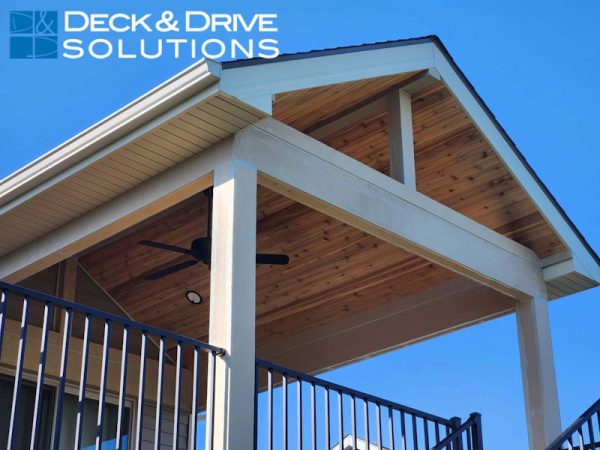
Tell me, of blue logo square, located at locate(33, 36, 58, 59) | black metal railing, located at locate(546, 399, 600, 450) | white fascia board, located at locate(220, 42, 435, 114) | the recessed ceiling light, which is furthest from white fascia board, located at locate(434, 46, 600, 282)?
blue logo square, located at locate(33, 36, 58, 59)

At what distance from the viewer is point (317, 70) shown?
6770 millimetres

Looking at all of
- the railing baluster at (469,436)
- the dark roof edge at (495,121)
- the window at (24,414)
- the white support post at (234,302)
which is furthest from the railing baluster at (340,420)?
the window at (24,414)

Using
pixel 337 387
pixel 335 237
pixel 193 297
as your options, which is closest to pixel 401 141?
pixel 335 237

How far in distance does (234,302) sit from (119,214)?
136 cm

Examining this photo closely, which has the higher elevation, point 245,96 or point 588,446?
point 245,96

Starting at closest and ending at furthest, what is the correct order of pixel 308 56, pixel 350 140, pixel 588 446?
1. pixel 308 56
2. pixel 588 446
3. pixel 350 140

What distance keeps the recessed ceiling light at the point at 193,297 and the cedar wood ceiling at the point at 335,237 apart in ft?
0.20

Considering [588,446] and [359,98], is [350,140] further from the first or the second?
[588,446]

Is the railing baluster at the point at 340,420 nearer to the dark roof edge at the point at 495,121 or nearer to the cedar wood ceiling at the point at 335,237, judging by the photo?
the cedar wood ceiling at the point at 335,237

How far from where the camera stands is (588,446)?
7.46m

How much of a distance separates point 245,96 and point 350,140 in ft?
7.44

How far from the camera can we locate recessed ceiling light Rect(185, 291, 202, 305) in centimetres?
962

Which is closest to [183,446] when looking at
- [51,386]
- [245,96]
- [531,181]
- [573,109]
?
[51,386]

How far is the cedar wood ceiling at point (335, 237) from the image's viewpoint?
7891mm
